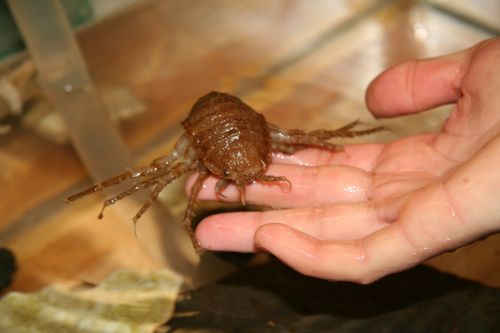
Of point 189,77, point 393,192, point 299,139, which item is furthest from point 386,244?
point 189,77

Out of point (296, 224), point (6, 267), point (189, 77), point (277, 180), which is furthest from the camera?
point (189, 77)


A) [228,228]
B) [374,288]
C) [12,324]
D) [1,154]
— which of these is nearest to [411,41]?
[374,288]

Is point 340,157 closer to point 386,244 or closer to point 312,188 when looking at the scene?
point 312,188

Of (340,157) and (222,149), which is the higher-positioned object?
(222,149)

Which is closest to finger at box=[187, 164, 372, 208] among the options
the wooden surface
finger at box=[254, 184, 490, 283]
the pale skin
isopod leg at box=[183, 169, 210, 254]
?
the pale skin

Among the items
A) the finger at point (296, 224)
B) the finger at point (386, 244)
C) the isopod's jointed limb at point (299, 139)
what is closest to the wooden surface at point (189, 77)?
the isopod's jointed limb at point (299, 139)

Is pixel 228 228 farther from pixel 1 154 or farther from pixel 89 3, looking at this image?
pixel 89 3
